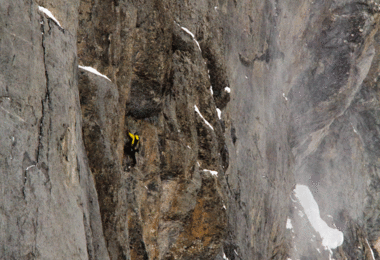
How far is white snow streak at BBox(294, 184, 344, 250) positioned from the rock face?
388cm

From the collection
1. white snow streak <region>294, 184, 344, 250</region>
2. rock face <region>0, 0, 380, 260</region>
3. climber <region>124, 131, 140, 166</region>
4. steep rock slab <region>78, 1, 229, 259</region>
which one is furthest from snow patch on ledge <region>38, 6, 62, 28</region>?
white snow streak <region>294, 184, 344, 250</region>

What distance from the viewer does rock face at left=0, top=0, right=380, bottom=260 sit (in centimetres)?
391

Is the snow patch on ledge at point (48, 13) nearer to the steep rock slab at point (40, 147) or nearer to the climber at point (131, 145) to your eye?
the steep rock slab at point (40, 147)

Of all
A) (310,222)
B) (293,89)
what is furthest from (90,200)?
(310,222)

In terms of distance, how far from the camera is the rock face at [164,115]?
3.91 metres

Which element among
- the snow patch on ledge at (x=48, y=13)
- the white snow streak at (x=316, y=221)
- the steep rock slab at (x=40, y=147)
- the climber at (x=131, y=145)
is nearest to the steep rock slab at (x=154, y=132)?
the climber at (x=131, y=145)

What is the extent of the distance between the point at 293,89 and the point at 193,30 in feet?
46.4

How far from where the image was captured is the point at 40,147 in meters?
4.02

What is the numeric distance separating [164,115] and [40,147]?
5.20 meters

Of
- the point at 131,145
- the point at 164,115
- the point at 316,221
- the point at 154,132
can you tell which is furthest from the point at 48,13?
the point at 316,221

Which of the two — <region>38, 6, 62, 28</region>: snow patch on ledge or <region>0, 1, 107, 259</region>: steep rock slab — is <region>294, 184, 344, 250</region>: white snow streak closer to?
<region>0, 1, 107, 259</region>: steep rock slab

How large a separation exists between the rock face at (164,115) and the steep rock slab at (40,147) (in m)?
0.02

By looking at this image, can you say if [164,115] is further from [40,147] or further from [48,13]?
[40,147]

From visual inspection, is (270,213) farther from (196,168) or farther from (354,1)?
(354,1)
